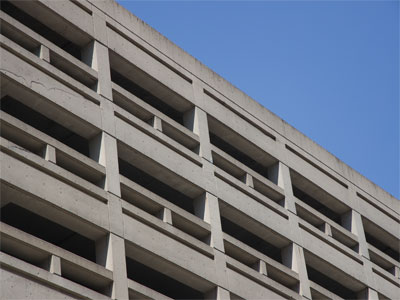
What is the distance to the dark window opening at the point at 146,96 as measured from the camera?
1224 inches

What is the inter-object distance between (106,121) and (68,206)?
369cm

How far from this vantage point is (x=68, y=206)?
81.1 ft

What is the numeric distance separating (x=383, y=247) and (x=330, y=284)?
361cm

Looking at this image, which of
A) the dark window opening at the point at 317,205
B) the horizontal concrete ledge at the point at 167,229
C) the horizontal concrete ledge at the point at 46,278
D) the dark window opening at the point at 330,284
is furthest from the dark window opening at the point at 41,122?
the dark window opening at the point at 330,284

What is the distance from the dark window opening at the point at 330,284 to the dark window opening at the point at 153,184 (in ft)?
18.3

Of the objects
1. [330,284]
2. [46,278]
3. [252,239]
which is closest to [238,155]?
[252,239]

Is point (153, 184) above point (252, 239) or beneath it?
above

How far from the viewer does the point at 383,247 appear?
38.2 meters

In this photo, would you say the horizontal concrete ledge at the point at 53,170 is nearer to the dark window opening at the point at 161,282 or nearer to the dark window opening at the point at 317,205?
the dark window opening at the point at 161,282

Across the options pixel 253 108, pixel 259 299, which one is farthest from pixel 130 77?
pixel 259 299

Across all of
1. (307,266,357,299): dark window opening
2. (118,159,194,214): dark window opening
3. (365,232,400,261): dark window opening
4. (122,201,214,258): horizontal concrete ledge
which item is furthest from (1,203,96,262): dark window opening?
(365,232,400,261): dark window opening

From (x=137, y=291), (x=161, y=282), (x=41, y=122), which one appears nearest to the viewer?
(x=137, y=291)

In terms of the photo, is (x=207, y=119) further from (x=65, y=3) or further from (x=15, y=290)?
(x=15, y=290)

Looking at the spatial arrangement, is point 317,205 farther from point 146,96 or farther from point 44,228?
point 44,228
